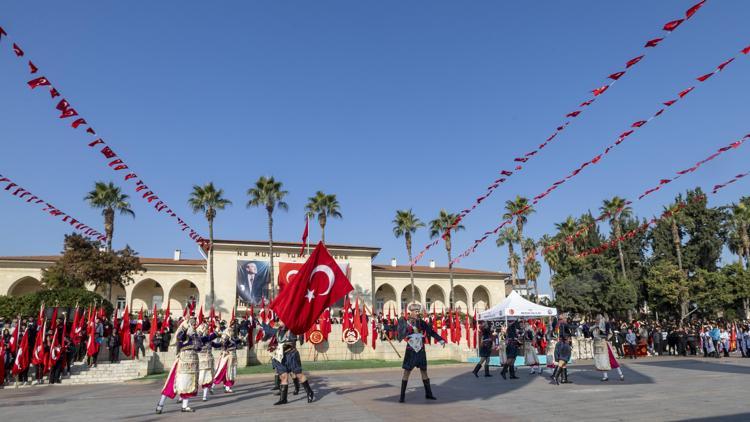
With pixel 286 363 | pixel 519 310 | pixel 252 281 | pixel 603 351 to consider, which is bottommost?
pixel 603 351

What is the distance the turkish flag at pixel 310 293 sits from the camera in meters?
11.4

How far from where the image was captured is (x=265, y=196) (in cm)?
4472

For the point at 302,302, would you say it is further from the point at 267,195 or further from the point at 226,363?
the point at 267,195

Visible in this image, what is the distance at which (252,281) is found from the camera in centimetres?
4412

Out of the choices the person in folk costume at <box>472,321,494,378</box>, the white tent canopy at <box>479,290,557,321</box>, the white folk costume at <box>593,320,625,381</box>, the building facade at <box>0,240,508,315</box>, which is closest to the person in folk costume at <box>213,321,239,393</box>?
the person in folk costume at <box>472,321,494,378</box>

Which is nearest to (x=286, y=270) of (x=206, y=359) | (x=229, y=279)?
(x=229, y=279)

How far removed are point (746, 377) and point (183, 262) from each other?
4365cm

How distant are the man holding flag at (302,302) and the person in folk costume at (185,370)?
187 cm

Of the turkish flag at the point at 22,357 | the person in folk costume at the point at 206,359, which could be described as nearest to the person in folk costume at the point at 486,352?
the person in folk costume at the point at 206,359

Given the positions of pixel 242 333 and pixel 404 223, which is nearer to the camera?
pixel 242 333

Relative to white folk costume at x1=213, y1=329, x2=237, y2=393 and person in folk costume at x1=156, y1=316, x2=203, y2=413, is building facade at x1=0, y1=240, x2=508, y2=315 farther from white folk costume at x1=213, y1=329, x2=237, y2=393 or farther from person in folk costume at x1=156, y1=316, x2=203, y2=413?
person in folk costume at x1=156, y1=316, x2=203, y2=413

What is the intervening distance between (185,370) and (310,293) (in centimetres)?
320

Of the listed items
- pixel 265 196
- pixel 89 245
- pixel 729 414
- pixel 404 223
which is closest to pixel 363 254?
pixel 404 223

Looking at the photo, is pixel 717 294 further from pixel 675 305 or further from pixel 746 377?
pixel 746 377
